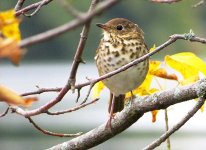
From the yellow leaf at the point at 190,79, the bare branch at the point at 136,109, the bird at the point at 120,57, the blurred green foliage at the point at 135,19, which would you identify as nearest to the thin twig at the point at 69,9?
the bare branch at the point at 136,109

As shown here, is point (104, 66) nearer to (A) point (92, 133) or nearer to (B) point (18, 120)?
(A) point (92, 133)

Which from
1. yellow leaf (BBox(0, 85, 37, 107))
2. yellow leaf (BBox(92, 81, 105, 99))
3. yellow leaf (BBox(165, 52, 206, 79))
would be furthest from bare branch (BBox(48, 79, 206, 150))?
yellow leaf (BBox(0, 85, 37, 107))

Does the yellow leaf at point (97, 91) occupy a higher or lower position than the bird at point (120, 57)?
higher

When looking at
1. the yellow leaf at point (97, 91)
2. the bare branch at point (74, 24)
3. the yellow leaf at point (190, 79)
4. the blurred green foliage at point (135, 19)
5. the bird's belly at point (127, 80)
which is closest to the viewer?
the bare branch at point (74, 24)

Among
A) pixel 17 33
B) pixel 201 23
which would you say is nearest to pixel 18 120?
pixel 201 23

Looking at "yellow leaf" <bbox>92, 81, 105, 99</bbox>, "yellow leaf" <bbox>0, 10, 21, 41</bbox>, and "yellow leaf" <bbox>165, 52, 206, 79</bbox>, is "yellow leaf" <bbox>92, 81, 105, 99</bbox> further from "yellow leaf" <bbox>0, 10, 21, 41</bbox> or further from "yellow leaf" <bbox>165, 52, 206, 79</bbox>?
"yellow leaf" <bbox>0, 10, 21, 41</bbox>

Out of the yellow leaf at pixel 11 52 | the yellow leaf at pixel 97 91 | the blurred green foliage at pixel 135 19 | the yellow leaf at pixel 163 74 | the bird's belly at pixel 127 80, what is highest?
the yellow leaf at pixel 11 52

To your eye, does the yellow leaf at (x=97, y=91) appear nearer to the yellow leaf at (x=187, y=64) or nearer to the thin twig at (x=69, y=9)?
the yellow leaf at (x=187, y=64)
